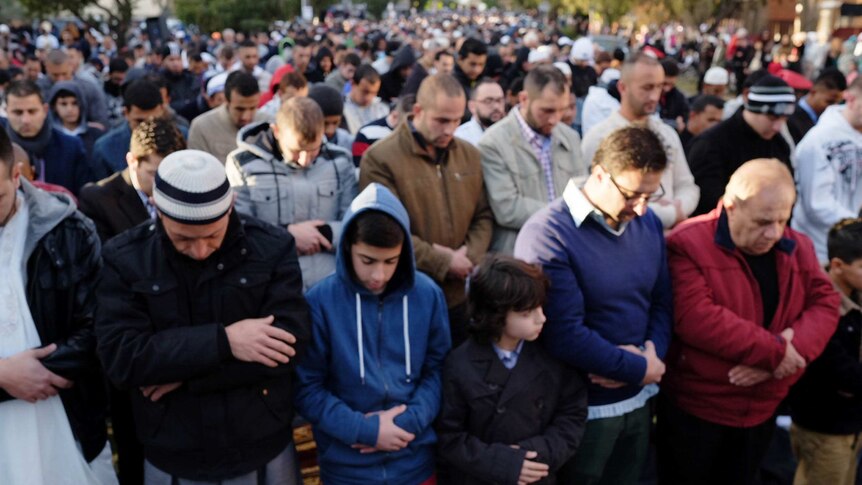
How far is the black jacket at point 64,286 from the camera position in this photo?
2.73 metres

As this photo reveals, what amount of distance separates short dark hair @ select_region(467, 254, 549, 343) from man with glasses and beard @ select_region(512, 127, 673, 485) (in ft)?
0.51

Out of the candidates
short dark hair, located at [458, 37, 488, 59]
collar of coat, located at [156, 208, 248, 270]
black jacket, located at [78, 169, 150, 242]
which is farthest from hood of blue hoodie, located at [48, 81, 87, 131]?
collar of coat, located at [156, 208, 248, 270]

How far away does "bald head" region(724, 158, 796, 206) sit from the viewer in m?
3.03

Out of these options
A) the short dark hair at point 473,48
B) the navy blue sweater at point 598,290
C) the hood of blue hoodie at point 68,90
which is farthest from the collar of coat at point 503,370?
the short dark hair at point 473,48

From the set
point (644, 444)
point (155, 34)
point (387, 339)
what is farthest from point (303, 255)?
point (155, 34)

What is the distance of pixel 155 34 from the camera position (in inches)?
575

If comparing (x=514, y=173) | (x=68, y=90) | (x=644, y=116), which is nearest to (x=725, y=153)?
(x=644, y=116)

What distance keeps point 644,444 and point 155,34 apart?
13.9 meters

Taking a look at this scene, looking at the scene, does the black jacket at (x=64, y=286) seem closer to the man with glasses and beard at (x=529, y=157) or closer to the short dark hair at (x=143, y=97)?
the man with glasses and beard at (x=529, y=157)

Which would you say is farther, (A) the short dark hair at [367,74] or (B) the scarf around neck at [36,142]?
(A) the short dark hair at [367,74]

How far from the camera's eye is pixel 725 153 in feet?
15.6

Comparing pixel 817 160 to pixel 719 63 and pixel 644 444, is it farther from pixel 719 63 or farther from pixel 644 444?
pixel 719 63

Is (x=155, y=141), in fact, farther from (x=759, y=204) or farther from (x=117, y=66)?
(x=117, y=66)

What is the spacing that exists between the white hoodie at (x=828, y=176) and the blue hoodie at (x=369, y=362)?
308 centimetres
